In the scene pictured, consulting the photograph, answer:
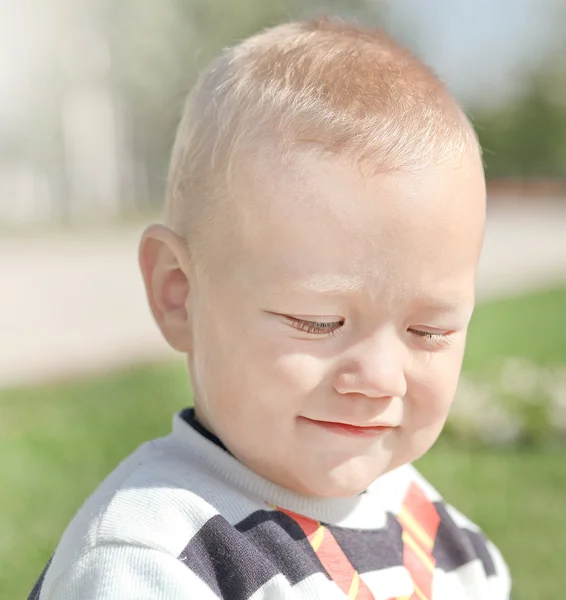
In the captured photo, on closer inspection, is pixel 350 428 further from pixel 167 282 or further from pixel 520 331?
pixel 520 331

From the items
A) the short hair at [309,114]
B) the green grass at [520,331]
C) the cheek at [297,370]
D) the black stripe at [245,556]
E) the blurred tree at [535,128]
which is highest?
the short hair at [309,114]

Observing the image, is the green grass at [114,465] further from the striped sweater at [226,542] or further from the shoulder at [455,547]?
the striped sweater at [226,542]

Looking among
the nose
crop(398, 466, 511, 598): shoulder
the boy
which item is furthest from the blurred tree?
the nose

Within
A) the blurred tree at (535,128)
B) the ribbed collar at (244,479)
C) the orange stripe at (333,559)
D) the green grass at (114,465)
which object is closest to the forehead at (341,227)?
the ribbed collar at (244,479)

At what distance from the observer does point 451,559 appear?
191cm

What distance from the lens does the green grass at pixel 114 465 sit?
3195mm

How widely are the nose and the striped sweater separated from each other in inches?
10.6

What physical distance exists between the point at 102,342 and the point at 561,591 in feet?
15.2

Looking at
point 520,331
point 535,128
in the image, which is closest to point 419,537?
point 520,331

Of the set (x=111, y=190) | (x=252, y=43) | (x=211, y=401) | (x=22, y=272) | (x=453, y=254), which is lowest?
(x=111, y=190)

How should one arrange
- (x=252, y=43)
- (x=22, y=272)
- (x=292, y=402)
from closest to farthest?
1. (x=292, y=402)
2. (x=252, y=43)
3. (x=22, y=272)

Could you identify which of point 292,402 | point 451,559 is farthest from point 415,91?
point 451,559

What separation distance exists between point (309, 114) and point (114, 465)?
279cm

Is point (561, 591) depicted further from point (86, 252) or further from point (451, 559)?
point (86, 252)
